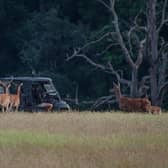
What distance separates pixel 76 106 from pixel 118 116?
17104 mm

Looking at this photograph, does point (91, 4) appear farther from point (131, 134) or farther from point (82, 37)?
point (131, 134)

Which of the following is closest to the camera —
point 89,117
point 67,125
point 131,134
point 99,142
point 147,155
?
point 147,155

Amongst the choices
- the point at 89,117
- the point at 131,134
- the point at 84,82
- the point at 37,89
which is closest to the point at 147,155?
the point at 131,134

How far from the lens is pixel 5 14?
45812mm

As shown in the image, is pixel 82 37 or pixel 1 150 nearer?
pixel 1 150

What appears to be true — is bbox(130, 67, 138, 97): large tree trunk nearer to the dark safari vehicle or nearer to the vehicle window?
the dark safari vehicle

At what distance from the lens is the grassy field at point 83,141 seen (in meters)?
12.4

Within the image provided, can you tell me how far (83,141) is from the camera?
15.2m

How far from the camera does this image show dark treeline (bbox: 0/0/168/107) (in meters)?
42.4

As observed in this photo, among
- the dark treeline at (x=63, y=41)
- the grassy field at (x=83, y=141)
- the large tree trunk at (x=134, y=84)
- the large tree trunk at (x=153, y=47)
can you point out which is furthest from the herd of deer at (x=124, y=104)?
the dark treeline at (x=63, y=41)

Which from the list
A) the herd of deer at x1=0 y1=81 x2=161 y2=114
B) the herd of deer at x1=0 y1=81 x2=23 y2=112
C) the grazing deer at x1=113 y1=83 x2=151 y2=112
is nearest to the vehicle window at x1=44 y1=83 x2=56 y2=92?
the herd of deer at x1=0 y1=81 x2=161 y2=114

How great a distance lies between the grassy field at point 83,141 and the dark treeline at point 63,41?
Answer: 21.2m

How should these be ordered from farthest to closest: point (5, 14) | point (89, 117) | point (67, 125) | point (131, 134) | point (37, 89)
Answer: point (5, 14) < point (37, 89) < point (89, 117) < point (67, 125) < point (131, 134)

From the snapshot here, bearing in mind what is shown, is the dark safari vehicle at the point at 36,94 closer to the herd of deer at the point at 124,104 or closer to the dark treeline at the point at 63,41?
the herd of deer at the point at 124,104
